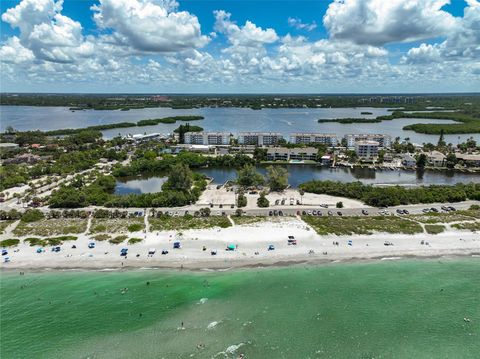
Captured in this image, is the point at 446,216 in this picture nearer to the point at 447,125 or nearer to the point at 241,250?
the point at 241,250

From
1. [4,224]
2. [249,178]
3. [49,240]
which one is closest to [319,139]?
[249,178]

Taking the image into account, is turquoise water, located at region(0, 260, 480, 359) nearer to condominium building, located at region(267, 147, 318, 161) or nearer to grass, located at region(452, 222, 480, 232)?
grass, located at region(452, 222, 480, 232)

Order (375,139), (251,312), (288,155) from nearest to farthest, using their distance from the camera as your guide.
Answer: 1. (251,312)
2. (288,155)
3. (375,139)

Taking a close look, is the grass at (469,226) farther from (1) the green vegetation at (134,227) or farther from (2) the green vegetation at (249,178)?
(1) the green vegetation at (134,227)

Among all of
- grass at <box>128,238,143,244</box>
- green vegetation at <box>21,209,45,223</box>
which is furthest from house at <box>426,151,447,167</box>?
green vegetation at <box>21,209,45,223</box>

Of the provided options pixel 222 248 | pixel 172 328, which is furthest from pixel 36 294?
pixel 222 248

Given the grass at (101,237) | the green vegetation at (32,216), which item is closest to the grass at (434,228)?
the grass at (101,237)
